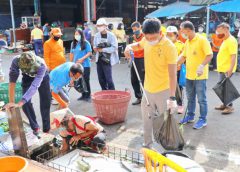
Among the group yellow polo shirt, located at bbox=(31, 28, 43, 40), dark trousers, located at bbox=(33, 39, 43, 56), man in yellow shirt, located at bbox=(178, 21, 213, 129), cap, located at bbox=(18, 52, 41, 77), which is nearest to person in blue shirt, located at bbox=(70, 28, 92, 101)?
man in yellow shirt, located at bbox=(178, 21, 213, 129)

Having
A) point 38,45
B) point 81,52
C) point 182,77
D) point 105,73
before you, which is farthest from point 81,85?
point 38,45

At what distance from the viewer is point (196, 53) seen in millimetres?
4562

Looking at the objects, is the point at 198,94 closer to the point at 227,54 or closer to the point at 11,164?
the point at 227,54

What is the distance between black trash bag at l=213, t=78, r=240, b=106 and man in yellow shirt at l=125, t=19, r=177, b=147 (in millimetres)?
2063

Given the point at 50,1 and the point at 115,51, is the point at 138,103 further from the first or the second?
the point at 50,1

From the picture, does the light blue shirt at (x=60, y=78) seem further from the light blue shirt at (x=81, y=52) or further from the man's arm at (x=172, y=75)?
the man's arm at (x=172, y=75)

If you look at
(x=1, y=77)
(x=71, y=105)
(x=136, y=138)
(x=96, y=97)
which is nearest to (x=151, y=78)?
(x=136, y=138)

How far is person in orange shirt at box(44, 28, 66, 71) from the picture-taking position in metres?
6.10

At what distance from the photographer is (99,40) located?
6121 millimetres

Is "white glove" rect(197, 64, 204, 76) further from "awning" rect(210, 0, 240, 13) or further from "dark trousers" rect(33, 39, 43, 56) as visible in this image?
"dark trousers" rect(33, 39, 43, 56)

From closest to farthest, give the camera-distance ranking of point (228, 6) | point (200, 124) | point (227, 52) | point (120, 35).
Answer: point (200, 124) → point (227, 52) → point (228, 6) → point (120, 35)

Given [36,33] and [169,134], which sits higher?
[36,33]

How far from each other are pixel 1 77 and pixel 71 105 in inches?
134

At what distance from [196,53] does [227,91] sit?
1180 mm
